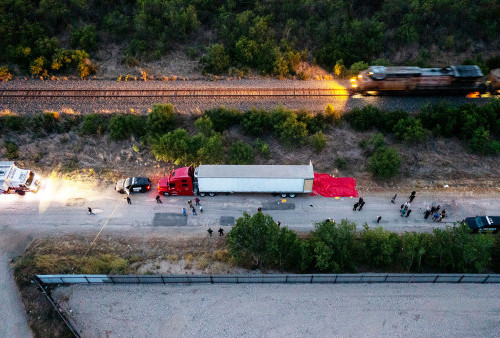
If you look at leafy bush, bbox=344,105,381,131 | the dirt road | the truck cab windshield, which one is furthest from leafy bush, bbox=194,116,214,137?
the truck cab windshield

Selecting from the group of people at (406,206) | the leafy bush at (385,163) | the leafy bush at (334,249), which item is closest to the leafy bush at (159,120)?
the leafy bush at (334,249)

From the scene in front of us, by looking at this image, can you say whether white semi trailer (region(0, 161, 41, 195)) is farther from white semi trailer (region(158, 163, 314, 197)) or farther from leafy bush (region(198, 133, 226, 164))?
leafy bush (region(198, 133, 226, 164))

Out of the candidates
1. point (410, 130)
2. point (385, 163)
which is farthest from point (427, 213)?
point (410, 130)

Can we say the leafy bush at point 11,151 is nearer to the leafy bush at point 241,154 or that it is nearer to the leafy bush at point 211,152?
the leafy bush at point 211,152

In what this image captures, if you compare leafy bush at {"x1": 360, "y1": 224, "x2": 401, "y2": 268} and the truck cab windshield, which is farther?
the truck cab windshield

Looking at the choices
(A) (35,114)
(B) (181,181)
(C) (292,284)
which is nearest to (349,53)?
(B) (181,181)

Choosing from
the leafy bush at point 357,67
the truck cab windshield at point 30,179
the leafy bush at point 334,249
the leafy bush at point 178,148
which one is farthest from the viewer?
the leafy bush at point 357,67

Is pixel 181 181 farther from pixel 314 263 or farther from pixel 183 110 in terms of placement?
pixel 314 263
